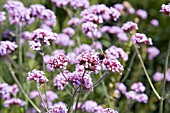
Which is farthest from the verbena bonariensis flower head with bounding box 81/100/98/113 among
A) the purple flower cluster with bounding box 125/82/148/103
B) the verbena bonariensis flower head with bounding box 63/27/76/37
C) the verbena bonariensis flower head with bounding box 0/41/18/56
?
the verbena bonariensis flower head with bounding box 63/27/76/37

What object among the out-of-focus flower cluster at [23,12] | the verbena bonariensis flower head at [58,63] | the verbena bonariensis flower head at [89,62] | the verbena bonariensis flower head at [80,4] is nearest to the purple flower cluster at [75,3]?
the verbena bonariensis flower head at [80,4]

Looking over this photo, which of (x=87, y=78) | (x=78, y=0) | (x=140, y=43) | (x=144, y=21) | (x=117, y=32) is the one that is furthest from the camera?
(x=144, y=21)

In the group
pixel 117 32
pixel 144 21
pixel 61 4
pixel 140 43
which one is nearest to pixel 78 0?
pixel 61 4

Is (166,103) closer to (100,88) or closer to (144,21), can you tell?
(100,88)

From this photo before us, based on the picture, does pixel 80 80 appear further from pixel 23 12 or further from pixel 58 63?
pixel 23 12

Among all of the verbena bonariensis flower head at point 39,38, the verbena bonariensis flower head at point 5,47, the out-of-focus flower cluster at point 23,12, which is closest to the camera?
the verbena bonariensis flower head at point 39,38

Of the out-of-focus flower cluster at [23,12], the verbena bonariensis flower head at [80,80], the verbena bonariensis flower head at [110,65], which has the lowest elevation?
the verbena bonariensis flower head at [80,80]

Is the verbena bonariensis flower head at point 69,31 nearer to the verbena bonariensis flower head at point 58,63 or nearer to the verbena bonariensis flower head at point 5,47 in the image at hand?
the verbena bonariensis flower head at point 5,47

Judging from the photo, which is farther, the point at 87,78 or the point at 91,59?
the point at 87,78

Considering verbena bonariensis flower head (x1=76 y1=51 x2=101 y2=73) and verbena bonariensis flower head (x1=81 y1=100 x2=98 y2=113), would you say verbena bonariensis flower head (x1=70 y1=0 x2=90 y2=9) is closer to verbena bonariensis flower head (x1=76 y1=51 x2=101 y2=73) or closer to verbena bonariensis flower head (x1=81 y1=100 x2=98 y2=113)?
verbena bonariensis flower head (x1=81 y1=100 x2=98 y2=113)

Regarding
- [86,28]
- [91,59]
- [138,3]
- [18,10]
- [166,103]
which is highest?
[138,3]

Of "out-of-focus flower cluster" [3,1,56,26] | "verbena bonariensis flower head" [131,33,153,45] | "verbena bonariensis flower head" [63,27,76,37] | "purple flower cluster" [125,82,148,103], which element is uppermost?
"out-of-focus flower cluster" [3,1,56,26]
